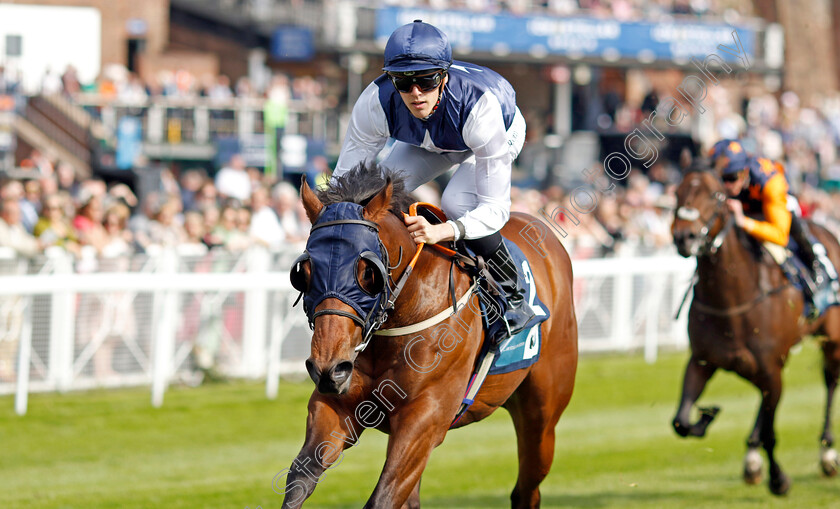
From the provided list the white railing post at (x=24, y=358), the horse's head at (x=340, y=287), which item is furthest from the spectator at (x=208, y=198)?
the horse's head at (x=340, y=287)

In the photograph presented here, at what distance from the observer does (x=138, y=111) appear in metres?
15.6

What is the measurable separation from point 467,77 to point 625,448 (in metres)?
4.42

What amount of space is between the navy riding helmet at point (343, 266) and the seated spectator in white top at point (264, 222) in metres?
6.49

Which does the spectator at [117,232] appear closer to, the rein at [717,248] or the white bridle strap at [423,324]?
the rein at [717,248]

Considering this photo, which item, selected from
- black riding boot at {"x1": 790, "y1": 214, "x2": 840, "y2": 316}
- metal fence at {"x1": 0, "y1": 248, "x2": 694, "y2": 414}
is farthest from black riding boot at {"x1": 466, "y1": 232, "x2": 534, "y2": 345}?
metal fence at {"x1": 0, "y1": 248, "x2": 694, "y2": 414}

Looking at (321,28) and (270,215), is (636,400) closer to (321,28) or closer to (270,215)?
(270,215)

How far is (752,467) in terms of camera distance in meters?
6.34

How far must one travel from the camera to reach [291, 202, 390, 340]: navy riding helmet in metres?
3.15

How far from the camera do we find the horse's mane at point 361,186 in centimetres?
341

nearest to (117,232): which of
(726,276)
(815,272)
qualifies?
(726,276)

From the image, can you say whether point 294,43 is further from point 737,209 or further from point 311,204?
point 311,204

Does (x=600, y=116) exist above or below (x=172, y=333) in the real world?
above

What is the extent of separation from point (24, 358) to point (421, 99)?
4881mm

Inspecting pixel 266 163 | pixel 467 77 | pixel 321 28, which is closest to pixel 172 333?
pixel 467 77
